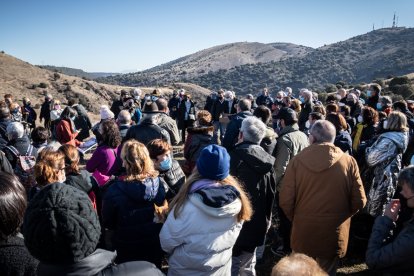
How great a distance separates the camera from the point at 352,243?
531 centimetres

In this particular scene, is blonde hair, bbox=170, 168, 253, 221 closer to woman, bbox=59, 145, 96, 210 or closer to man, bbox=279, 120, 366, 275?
man, bbox=279, 120, 366, 275

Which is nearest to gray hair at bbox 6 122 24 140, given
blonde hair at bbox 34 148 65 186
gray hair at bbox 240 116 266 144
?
blonde hair at bbox 34 148 65 186

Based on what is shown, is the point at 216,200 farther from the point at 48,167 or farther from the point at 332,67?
the point at 332,67

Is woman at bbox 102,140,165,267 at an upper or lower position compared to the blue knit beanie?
lower

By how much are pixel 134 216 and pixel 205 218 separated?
82cm

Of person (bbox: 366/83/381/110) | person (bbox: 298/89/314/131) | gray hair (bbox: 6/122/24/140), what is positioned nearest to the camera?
gray hair (bbox: 6/122/24/140)

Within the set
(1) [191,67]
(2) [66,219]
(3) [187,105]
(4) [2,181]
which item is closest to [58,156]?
(4) [2,181]

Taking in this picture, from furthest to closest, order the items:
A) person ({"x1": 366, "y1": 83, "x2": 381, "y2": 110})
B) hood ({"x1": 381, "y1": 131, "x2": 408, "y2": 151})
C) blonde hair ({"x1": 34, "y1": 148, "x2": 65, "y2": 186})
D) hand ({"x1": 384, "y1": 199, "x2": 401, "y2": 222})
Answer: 1. person ({"x1": 366, "y1": 83, "x2": 381, "y2": 110})
2. hood ({"x1": 381, "y1": 131, "x2": 408, "y2": 151})
3. blonde hair ({"x1": 34, "y1": 148, "x2": 65, "y2": 186})
4. hand ({"x1": 384, "y1": 199, "x2": 401, "y2": 222})

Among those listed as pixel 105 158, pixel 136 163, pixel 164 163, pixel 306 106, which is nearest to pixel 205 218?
pixel 136 163

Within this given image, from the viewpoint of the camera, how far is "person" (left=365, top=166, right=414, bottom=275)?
8.34 ft

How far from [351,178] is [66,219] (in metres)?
3.09

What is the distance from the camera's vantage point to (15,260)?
6.21ft

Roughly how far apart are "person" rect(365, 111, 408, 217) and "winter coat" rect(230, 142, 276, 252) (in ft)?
5.61

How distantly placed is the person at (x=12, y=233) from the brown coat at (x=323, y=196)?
270 centimetres
